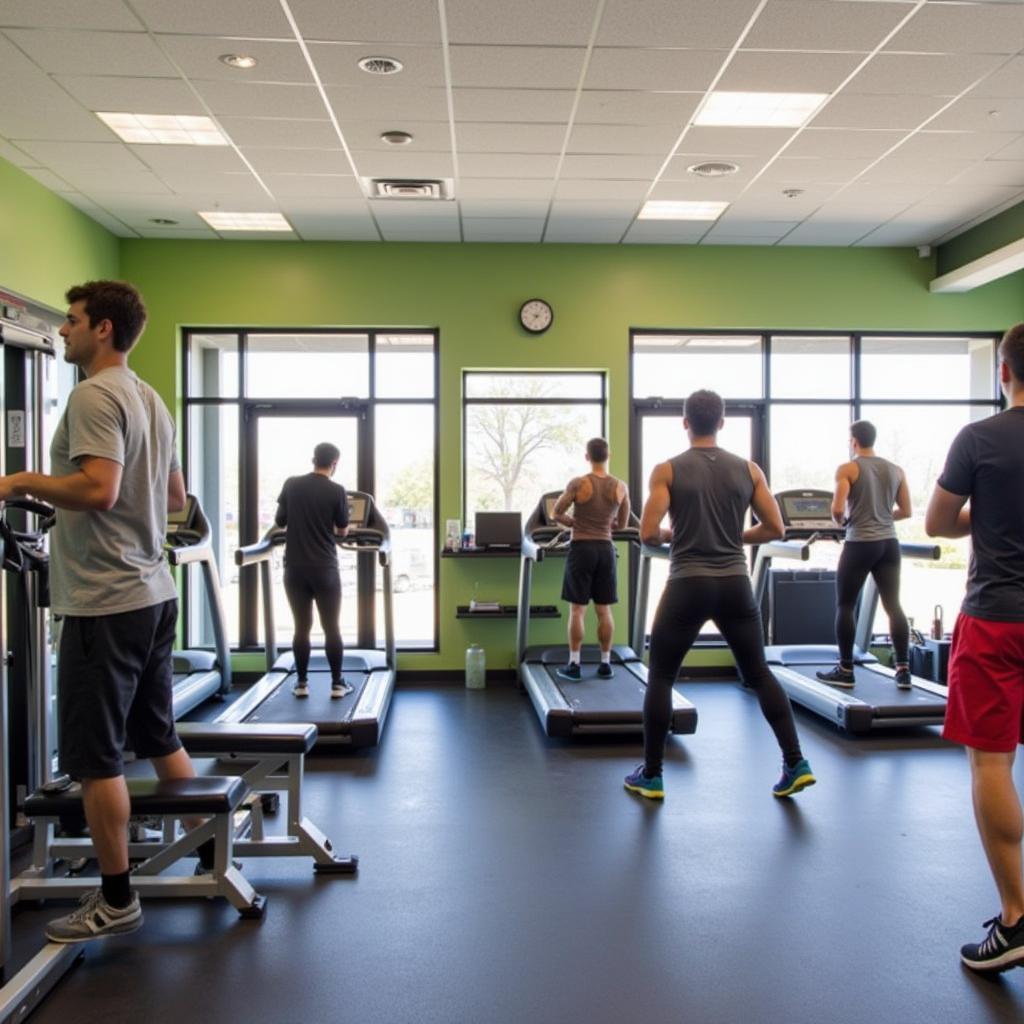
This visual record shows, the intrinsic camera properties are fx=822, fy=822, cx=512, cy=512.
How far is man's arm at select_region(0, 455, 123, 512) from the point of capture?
2076mm

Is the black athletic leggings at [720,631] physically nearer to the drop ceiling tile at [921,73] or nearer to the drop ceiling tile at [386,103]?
the drop ceiling tile at [921,73]

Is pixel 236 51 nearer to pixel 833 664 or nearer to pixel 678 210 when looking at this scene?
pixel 678 210

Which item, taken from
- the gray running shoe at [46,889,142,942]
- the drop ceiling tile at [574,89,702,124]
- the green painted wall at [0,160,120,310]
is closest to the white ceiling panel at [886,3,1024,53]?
the drop ceiling tile at [574,89,702,124]

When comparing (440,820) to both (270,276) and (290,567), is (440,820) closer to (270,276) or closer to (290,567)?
(290,567)

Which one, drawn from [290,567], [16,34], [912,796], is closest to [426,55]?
[16,34]

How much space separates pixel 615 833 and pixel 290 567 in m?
2.46

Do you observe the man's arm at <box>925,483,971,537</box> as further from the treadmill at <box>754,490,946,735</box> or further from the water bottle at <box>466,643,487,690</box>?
the water bottle at <box>466,643,487,690</box>

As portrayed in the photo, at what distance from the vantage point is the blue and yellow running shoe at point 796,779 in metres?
3.67

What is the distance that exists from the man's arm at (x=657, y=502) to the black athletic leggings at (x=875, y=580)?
2101 mm

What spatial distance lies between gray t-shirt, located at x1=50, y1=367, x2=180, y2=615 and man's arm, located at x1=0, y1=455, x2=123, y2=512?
0.03 meters

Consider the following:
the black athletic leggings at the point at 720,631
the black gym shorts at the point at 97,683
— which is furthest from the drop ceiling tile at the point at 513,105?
the black gym shorts at the point at 97,683

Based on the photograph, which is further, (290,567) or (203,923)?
(290,567)

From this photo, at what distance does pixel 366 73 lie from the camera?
3891mm

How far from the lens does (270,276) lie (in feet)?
21.5
